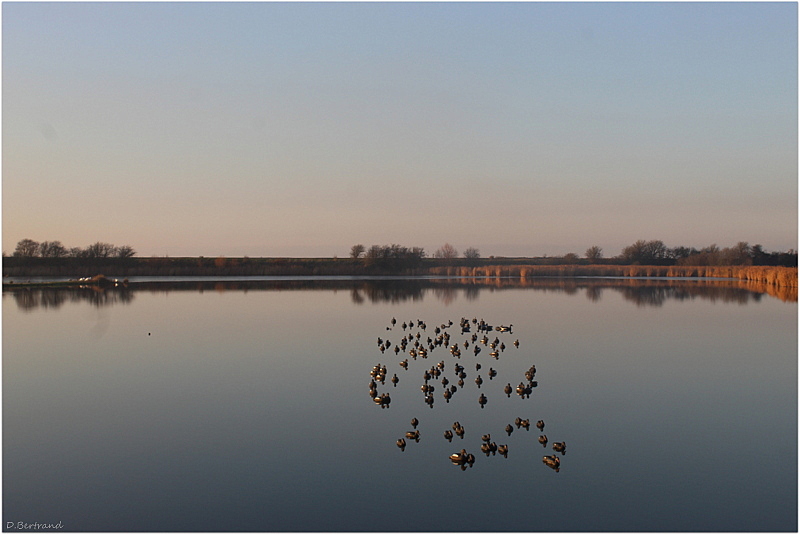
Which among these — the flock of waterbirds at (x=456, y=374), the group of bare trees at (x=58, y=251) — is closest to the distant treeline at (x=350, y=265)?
the group of bare trees at (x=58, y=251)

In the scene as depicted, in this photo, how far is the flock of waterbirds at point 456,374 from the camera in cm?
1065

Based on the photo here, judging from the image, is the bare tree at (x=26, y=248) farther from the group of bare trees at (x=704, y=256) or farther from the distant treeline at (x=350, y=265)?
the group of bare trees at (x=704, y=256)

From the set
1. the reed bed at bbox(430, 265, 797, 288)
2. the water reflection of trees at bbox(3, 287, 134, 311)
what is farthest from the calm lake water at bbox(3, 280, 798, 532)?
the reed bed at bbox(430, 265, 797, 288)

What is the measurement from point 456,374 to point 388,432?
16.9 feet

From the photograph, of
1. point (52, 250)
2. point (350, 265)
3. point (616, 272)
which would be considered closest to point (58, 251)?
point (52, 250)

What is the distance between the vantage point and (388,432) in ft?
38.7

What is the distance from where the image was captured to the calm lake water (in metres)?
8.57

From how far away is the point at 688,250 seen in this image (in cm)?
8656

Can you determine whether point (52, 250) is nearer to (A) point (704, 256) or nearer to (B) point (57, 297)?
(B) point (57, 297)

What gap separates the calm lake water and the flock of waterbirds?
153 millimetres

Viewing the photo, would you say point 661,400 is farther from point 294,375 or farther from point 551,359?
point 294,375

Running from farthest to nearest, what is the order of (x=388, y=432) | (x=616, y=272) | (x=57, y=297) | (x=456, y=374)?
(x=616, y=272) < (x=57, y=297) < (x=456, y=374) < (x=388, y=432)

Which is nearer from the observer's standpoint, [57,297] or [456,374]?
[456,374]

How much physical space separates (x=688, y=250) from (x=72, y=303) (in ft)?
242
